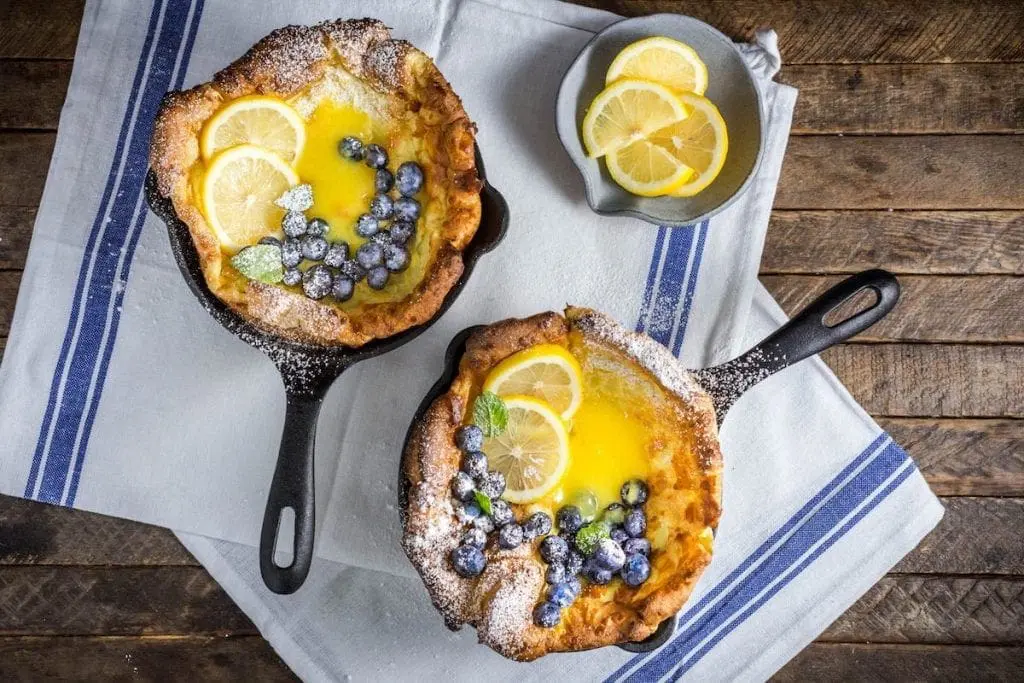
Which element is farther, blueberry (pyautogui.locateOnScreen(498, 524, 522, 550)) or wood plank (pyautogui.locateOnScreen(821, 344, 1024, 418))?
wood plank (pyautogui.locateOnScreen(821, 344, 1024, 418))

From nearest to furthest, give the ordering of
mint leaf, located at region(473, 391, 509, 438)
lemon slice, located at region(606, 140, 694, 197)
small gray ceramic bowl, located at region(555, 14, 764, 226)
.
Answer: mint leaf, located at region(473, 391, 509, 438) → lemon slice, located at region(606, 140, 694, 197) → small gray ceramic bowl, located at region(555, 14, 764, 226)

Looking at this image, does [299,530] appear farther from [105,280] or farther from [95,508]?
[105,280]

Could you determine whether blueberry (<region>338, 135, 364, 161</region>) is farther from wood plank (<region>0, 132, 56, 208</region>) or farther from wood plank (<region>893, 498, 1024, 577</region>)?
wood plank (<region>893, 498, 1024, 577</region>)

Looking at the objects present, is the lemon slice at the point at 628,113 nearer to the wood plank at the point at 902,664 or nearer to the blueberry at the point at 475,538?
the blueberry at the point at 475,538

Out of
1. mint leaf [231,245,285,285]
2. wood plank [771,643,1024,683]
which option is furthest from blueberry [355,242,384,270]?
wood plank [771,643,1024,683]

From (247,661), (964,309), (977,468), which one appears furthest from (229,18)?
(977,468)

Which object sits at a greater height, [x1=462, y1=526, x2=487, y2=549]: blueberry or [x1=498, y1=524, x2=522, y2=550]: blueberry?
[x1=498, y1=524, x2=522, y2=550]: blueberry

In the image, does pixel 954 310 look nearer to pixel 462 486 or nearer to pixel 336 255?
pixel 462 486
